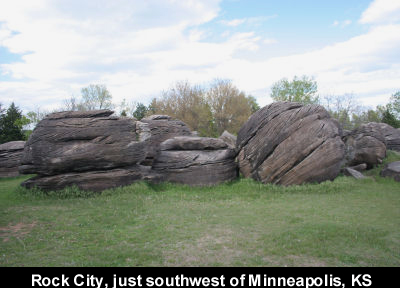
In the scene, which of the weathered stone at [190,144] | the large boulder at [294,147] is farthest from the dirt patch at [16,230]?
the large boulder at [294,147]

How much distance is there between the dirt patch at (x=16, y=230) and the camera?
7930 millimetres

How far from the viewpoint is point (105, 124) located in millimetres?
13844

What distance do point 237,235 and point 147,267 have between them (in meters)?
2.82

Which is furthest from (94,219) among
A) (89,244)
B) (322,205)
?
(322,205)

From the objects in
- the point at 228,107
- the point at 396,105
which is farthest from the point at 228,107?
the point at 396,105

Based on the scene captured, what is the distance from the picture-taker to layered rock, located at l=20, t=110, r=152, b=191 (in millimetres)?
12844

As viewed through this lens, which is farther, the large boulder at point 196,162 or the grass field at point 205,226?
the large boulder at point 196,162

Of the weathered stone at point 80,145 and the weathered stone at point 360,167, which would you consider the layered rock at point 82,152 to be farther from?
the weathered stone at point 360,167

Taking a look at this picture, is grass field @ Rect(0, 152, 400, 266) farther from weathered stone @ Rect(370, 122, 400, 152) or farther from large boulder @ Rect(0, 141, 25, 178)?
weathered stone @ Rect(370, 122, 400, 152)

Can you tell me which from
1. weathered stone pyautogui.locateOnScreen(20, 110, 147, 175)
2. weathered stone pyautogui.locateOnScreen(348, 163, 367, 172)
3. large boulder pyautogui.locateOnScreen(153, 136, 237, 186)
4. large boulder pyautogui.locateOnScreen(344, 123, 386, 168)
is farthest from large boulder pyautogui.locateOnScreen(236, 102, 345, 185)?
weathered stone pyautogui.locateOnScreen(20, 110, 147, 175)

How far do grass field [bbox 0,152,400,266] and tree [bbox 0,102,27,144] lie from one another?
19048mm

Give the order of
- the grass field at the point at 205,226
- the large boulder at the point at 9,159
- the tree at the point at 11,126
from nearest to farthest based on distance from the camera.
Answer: the grass field at the point at 205,226, the large boulder at the point at 9,159, the tree at the point at 11,126

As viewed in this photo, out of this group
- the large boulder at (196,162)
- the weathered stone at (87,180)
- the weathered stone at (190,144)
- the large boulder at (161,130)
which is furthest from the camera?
the large boulder at (161,130)
